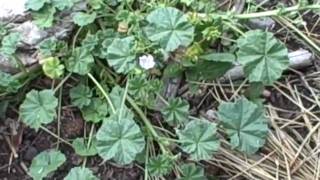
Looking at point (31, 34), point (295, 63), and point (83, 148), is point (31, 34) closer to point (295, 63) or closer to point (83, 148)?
point (83, 148)

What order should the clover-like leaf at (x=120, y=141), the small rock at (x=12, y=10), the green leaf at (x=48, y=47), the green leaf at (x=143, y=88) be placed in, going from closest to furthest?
1. the clover-like leaf at (x=120, y=141)
2. the green leaf at (x=143, y=88)
3. the green leaf at (x=48, y=47)
4. the small rock at (x=12, y=10)

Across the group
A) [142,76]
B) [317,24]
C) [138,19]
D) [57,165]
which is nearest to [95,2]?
[138,19]

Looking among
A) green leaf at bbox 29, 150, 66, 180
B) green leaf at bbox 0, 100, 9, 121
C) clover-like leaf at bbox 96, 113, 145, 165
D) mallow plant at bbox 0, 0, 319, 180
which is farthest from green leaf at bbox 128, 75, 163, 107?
green leaf at bbox 0, 100, 9, 121

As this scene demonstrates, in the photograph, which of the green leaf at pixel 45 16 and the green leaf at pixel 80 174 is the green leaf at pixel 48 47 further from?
the green leaf at pixel 80 174

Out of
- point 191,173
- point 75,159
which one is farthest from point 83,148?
point 191,173

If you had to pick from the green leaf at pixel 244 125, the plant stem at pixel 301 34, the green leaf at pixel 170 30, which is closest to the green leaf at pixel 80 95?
the green leaf at pixel 170 30

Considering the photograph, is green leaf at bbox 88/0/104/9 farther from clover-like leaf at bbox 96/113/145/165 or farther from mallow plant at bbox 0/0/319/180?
clover-like leaf at bbox 96/113/145/165
